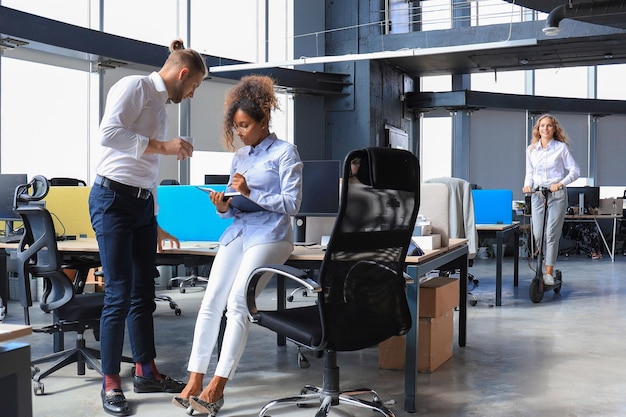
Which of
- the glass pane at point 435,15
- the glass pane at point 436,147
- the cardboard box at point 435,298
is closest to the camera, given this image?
the cardboard box at point 435,298

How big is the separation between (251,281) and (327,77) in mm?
9330

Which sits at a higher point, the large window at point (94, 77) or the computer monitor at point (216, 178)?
the large window at point (94, 77)

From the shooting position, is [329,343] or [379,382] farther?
[379,382]

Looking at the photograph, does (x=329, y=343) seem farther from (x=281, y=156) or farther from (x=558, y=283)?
(x=558, y=283)

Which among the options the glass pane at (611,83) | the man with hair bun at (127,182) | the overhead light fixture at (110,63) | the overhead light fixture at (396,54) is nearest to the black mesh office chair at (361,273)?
the man with hair bun at (127,182)

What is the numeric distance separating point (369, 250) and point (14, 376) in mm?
1518

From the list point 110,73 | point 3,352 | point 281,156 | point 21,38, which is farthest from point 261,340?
point 110,73

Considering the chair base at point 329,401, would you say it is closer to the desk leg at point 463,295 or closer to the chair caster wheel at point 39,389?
the chair caster wheel at point 39,389

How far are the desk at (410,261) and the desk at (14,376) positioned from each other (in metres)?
1.97

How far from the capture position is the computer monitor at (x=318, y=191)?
4.42 m

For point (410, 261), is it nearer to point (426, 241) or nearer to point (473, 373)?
point (426, 241)

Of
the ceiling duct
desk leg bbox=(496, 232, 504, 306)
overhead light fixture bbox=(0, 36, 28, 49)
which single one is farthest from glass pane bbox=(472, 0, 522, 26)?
overhead light fixture bbox=(0, 36, 28, 49)

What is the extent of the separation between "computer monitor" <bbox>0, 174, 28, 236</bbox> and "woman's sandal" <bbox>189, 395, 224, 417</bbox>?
121 inches

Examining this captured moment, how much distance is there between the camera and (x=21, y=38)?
749 centimetres
